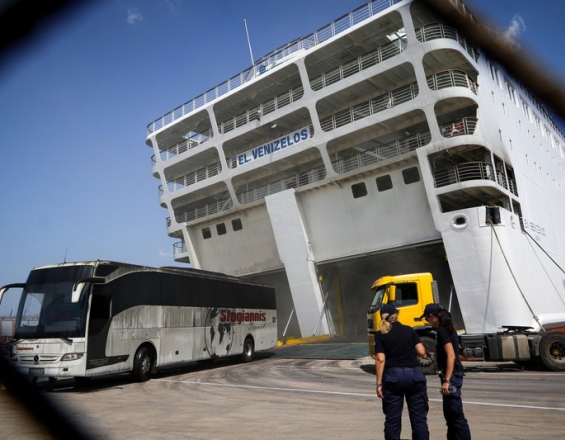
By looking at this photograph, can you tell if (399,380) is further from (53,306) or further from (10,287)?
(10,287)

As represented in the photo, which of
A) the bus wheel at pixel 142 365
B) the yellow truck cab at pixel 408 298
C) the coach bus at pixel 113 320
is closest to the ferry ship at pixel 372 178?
the yellow truck cab at pixel 408 298

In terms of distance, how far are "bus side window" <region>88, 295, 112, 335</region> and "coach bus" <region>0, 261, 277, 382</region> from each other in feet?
0.08

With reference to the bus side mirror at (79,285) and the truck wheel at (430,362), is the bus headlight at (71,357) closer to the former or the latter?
the bus side mirror at (79,285)

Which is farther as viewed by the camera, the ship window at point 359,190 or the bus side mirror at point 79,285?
the ship window at point 359,190

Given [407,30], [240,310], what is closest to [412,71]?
[407,30]

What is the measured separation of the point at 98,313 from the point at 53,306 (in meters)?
1.17

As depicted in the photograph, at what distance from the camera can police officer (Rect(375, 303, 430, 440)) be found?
474 cm

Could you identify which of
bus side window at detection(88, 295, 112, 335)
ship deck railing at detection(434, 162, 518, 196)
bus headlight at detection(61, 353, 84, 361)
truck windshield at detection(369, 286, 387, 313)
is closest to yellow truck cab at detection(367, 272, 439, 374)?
truck windshield at detection(369, 286, 387, 313)

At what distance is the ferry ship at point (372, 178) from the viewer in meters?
19.9

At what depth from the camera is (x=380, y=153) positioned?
24344 mm

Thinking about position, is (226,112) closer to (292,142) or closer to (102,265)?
(292,142)

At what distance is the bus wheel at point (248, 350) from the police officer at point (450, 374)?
44.4ft

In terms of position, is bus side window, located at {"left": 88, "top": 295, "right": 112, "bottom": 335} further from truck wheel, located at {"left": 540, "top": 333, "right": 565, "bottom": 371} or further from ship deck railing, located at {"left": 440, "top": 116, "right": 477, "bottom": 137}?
ship deck railing, located at {"left": 440, "top": 116, "right": 477, "bottom": 137}

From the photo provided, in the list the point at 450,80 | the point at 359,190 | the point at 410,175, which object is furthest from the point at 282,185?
the point at 450,80
